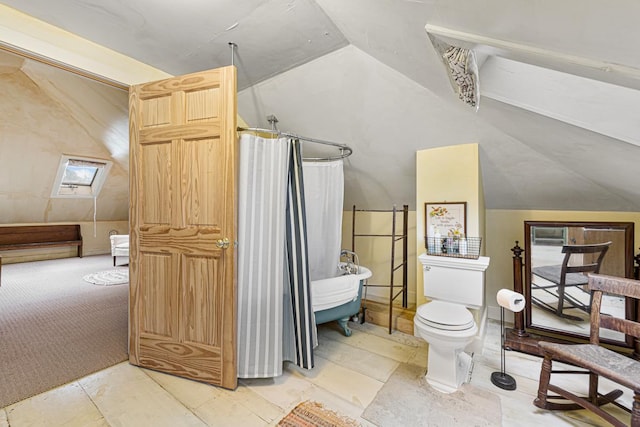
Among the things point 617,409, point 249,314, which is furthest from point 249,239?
point 617,409

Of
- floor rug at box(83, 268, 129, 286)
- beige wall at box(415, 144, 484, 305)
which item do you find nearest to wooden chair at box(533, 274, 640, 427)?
beige wall at box(415, 144, 484, 305)

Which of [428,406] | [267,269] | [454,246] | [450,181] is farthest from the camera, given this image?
[450,181]

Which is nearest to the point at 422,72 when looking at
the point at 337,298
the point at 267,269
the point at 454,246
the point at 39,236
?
the point at 454,246

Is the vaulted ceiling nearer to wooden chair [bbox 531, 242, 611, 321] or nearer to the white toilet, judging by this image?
wooden chair [bbox 531, 242, 611, 321]

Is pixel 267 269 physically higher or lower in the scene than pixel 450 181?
lower

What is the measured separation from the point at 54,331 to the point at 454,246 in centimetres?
368

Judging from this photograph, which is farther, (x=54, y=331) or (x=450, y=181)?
(x=54, y=331)

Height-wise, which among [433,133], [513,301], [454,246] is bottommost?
[513,301]

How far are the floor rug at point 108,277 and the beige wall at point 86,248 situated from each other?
6.42ft

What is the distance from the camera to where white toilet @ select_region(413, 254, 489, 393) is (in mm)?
1757

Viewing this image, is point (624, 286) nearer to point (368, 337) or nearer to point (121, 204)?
point (368, 337)

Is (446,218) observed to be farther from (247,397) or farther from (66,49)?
(66,49)

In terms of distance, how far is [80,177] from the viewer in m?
5.38

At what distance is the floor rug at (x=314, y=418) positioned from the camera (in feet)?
4.91
